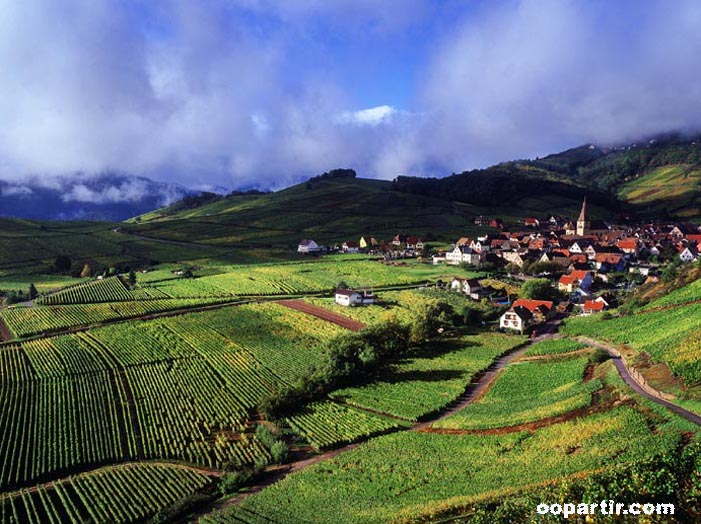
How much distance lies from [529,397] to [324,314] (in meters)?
34.7

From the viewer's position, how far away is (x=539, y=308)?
215 feet

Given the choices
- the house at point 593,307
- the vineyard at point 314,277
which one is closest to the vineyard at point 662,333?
the house at point 593,307

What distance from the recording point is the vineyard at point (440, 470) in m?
26.2

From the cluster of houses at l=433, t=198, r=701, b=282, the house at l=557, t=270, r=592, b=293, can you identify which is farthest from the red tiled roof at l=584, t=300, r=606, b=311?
the cluster of houses at l=433, t=198, r=701, b=282

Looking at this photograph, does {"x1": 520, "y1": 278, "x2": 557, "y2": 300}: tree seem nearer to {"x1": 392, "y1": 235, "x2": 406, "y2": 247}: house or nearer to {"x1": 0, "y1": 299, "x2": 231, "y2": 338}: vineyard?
{"x1": 0, "y1": 299, "x2": 231, "y2": 338}: vineyard

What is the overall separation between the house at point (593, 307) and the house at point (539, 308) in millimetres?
4589

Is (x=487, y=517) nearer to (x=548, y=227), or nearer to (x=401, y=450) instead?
(x=401, y=450)

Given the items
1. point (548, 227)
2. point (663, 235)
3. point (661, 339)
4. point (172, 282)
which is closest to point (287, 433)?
point (661, 339)

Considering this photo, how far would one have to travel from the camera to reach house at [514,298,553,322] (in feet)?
213

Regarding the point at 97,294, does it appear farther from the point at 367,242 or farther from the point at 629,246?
the point at 629,246

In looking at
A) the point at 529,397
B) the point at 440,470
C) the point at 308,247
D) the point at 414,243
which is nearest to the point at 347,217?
the point at 308,247

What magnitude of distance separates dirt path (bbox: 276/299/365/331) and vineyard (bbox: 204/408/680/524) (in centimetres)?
2876

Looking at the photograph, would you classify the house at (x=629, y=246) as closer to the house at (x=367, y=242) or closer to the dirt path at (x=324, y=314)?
the house at (x=367, y=242)

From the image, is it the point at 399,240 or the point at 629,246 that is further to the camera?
the point at 399,240
